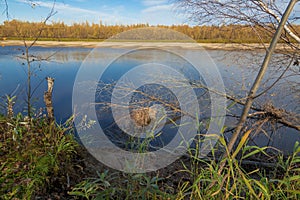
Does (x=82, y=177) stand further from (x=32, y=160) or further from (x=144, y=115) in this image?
(x=144, y=115)

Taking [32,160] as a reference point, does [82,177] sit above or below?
below

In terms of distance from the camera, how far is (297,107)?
3041 mm

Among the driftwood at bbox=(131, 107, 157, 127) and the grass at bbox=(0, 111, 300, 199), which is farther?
the driftwood at bbox=(131, 107, 157, 127)

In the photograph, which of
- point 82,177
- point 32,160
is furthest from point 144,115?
point 32,160

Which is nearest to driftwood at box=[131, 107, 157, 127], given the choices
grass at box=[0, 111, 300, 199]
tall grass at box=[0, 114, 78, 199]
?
grass at box=[0, 111, 300, 199]

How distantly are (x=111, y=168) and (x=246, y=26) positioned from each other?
1829 mm

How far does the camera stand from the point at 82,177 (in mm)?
1596

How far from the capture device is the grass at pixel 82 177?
109 centimetres

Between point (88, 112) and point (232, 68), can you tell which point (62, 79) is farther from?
point (232, 68)

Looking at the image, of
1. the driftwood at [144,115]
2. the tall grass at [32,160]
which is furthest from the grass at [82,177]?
the driftwood at [144,115]

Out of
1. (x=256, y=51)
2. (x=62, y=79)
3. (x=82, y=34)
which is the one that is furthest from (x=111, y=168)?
(x=82, y=34)

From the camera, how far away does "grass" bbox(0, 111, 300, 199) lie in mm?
1089

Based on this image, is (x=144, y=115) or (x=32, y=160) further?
(x=144, y=115)

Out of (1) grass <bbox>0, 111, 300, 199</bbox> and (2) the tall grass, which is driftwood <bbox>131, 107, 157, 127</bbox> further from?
(2) the tall grass
